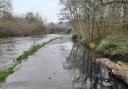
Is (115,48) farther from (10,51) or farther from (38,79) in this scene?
(10,51)

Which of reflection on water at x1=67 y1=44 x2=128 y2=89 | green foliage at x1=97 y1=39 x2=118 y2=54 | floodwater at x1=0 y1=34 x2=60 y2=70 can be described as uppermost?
green foliage at x1=97 y1=39 x2=118 y2=54

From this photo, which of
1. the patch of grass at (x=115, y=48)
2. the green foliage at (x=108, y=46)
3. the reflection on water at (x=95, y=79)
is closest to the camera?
the reflection on water at (x=95, y=79)

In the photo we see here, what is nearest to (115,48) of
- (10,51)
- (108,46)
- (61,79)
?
(108,46)

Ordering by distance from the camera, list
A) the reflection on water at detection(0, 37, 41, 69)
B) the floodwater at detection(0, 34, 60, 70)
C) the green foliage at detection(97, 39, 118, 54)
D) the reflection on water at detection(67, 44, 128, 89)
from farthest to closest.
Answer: the green foliage at detection(97, 39, 118, 54) < the reflection on water at detection(0, 37, 41, 69) < the floodwater at detection(0, 34, 60, 70) < the reflection on water at detection(67, 44, 128, 89)

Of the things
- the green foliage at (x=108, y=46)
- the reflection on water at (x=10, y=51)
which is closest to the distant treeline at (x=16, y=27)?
the reflection on water at (x=10, y=51)

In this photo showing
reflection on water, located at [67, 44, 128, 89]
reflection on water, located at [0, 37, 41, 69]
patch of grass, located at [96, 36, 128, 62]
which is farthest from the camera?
patch of grass, located at [96, 36, 128, 62]

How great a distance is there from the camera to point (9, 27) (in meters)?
67.4

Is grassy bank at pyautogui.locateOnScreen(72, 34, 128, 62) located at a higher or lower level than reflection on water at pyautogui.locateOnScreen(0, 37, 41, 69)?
higher

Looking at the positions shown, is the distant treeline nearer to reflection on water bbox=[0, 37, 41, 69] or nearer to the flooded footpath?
reflection on water bbox=[0, 37, 41, 69]

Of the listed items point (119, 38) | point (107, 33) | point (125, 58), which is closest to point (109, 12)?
point (107, 33)

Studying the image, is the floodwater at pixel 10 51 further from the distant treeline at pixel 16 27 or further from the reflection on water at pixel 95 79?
the distant treeline at pixel 16 27

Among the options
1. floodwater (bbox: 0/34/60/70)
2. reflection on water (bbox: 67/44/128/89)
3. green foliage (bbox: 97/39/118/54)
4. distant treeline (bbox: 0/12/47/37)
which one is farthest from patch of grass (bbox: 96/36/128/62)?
distant treeline (bbox: 0/12/47/37)

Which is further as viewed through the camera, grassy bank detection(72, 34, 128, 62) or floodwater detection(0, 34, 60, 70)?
grassy bank detection(72, 34, 128, 62)

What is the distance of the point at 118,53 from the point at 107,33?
8.44m
